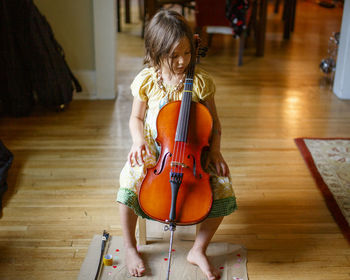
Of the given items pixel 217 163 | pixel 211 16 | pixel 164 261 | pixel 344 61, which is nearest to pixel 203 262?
pixel 164 261

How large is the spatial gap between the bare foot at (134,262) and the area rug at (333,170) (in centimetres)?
78

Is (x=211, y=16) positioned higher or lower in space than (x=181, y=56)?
lower

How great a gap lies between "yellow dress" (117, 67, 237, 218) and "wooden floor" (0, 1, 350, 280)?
0.90 feet

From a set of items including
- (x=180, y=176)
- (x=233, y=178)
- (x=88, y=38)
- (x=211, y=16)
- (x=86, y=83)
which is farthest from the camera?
(x=211, y=16)

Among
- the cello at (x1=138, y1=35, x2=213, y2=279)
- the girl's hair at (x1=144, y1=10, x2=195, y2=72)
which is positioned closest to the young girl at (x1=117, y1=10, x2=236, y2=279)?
the girl's hair at (x1=144, y1=10, x2=195, y2=72)

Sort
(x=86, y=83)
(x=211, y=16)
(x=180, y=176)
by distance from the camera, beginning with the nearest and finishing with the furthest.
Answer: (x=180, y=176) → (x=86, y=83) → (x=211, y=16)

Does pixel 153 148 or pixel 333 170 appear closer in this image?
pixel 153 148

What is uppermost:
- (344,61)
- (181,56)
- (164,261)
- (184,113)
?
(181,56)

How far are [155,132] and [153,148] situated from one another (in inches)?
2.1

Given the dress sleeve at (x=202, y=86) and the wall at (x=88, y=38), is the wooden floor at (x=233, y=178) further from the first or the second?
the dress sleeve at (x=202, y=86)

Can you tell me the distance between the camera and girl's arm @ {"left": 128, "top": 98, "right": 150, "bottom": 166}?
1.52 metres

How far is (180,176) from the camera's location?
135cm

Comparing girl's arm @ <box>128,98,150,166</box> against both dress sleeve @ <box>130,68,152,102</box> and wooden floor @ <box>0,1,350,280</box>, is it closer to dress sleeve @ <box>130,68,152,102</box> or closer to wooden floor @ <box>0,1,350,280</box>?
dress sleeve @ <box>130,68,152,102</box>

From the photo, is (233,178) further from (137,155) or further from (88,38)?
(88,38)
